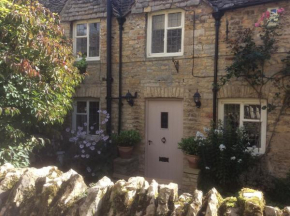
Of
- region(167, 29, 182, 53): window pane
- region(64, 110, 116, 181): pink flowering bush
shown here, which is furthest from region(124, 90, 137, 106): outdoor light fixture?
region(167, 29, 182, 53): window pane

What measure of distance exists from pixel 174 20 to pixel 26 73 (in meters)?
5.05

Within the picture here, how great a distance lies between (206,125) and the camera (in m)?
7.80

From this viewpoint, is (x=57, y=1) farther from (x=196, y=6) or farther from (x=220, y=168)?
(x=220, y=168)

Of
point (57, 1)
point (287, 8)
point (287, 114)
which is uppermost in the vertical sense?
point (57, 1)

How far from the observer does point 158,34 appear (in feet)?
28.1

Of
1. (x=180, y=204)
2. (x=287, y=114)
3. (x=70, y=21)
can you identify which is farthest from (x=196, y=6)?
(x=180, y=204)

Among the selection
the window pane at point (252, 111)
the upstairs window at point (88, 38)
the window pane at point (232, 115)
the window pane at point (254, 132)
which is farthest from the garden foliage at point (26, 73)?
the window pane at point (254, 132)

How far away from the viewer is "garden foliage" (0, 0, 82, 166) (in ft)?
15.7

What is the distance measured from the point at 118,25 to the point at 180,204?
24.6 feet

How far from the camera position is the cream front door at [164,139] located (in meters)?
8.32

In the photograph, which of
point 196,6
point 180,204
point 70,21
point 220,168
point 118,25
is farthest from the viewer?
point 70,21

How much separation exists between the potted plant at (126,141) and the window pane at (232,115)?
8.61 ft

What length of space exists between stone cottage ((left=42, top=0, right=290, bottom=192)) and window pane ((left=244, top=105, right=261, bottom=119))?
0.03 meters

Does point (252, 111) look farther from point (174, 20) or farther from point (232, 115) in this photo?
point (174, 20)
